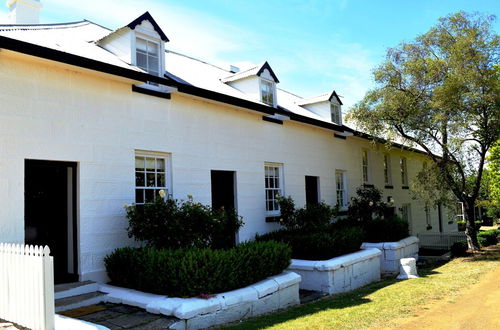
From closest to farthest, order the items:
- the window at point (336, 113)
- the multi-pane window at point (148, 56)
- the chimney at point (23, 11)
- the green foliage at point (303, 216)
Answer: the multi-pane window at point (148, 56) < the chimney at point (23, 11) < the green foliage at point (303, 216) < the window at point (336, 113)

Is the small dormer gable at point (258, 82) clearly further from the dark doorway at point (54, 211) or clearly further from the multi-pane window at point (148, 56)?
→ the dark doorway at point (54, 211)

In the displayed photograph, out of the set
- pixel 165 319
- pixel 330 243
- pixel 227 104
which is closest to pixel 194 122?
pixel 227 104

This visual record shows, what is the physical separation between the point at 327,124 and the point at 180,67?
19.9ft

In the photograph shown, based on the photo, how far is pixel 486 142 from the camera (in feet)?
53.4

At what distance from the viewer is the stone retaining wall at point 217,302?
22.8 feet

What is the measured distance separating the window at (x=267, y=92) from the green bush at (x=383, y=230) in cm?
594

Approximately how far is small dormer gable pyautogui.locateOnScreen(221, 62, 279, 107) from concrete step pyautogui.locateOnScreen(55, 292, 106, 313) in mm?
7761

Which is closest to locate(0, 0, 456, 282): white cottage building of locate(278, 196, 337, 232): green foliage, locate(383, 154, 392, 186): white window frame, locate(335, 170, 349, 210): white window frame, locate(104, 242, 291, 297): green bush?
locate(278, 196, 337, 232): green foliage

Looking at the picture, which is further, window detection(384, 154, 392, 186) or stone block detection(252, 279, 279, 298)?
window detection(384, 154, 392, 186)

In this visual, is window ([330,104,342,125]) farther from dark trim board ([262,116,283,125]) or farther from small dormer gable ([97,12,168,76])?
small dormer gable ([97,12,168,76])

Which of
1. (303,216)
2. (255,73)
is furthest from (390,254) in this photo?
(255,73)

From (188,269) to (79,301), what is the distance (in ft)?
7.05

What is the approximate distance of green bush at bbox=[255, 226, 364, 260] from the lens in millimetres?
11594

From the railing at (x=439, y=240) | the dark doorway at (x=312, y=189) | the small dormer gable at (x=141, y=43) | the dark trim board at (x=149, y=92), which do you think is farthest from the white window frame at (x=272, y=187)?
the railing at (x=439, y=240)
